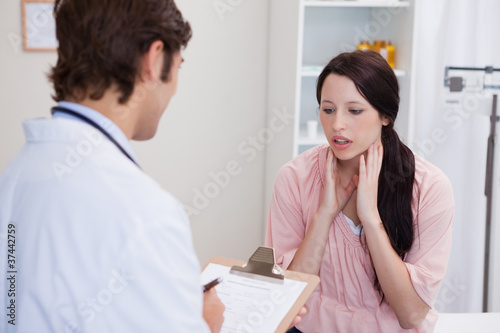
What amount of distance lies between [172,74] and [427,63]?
212cm

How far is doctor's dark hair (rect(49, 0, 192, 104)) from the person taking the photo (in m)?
0.88

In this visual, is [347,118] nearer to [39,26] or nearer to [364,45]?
[364,45]

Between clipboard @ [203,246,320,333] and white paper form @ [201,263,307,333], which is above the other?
clipboard @ [203,246,320,333]

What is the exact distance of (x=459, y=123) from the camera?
2.80 m

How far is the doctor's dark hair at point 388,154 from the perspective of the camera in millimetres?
1602

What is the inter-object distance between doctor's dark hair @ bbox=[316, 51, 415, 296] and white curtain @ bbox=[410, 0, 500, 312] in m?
1.16

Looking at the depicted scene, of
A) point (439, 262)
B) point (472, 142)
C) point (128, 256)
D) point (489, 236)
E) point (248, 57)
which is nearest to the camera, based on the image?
point (128, 256)

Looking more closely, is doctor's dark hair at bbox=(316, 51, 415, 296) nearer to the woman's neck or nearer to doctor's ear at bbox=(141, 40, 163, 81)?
the woman's neck

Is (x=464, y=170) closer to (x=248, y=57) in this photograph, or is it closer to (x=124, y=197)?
(x=248, y=57)

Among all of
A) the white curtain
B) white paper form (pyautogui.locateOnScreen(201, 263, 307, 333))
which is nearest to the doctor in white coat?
white paper form (pyautogui.locateOnScreen(201, 263, 307, 333))

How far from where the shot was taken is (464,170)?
282cm

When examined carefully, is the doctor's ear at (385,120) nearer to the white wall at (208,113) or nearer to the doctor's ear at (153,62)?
the doctor's ear at (153,62)

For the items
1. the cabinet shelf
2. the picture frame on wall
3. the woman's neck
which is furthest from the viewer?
the picture frame on wall

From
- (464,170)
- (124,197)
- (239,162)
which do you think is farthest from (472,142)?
(124,197)
